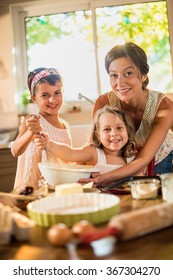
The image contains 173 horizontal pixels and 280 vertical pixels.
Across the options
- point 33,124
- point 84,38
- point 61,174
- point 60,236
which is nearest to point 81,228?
point 60,236

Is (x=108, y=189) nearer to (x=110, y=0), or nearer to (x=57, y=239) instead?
(x=57, y=239)

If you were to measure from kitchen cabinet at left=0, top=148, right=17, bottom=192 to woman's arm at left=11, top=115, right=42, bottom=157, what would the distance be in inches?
5.5

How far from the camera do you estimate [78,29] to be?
1.62 metres

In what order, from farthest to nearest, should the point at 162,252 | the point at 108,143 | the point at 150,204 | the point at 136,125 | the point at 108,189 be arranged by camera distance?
the point at 136,125 < the point at 108,143 < the point at 108,189 < the point at 150,204 < the point at 162,252

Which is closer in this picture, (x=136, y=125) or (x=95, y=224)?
(x=95, y=224)

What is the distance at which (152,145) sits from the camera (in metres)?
1.43

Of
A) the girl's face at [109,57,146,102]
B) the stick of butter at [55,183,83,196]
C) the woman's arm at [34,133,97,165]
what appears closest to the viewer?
the stick of butter at [55,183,83,196]

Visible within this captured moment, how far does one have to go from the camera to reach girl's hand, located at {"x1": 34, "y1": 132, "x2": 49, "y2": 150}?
4.27 feet

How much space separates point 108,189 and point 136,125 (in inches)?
20.3

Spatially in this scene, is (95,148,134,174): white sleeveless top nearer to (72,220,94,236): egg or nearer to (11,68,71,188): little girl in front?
(11,68,71,188): little girl in front

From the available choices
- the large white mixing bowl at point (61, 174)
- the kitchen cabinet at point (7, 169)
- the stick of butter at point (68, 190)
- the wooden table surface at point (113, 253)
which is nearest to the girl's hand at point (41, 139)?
the large white mixing bowl at point (61, 174)

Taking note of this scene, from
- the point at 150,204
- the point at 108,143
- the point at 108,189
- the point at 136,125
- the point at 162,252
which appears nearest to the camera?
the point at 162,252

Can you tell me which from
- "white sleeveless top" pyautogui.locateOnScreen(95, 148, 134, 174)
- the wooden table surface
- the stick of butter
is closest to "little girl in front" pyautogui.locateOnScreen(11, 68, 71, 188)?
"white sleeveless top" pyautogui.locateOnScreen(95, 148, 134, 174)

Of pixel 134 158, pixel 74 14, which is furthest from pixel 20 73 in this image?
pixel 134 158
